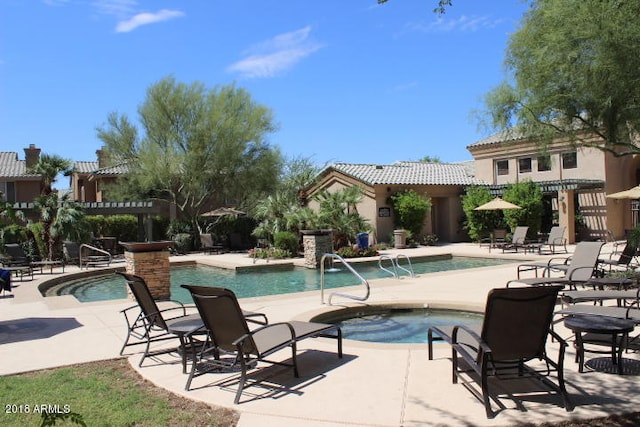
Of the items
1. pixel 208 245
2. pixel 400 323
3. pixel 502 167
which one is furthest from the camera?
pixel 502 167

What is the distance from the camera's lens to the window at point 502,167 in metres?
31.4

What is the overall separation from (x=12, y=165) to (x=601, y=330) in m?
41.6

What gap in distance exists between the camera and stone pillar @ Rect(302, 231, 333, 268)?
60.1 feet

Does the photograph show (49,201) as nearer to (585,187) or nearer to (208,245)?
(208,245)

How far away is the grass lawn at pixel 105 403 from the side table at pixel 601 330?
1028mm

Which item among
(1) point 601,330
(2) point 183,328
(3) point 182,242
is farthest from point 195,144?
(1) point 601,330

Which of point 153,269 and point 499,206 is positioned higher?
point 499,206

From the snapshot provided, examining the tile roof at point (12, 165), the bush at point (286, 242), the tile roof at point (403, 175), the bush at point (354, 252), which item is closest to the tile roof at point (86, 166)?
the tile roof at point (12, 165)

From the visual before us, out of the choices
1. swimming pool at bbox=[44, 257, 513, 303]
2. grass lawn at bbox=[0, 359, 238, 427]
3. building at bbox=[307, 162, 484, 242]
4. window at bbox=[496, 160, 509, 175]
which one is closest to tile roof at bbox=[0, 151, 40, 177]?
building at bbox=[307, 162, 484, 242]

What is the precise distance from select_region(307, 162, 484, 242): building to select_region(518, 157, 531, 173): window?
102 inches

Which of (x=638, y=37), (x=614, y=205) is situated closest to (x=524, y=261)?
(x=638, y=37)

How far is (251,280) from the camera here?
15.9m

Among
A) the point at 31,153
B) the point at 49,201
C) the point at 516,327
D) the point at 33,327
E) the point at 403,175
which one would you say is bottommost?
the point at 33,327

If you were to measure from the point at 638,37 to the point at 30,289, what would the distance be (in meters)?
14.7
